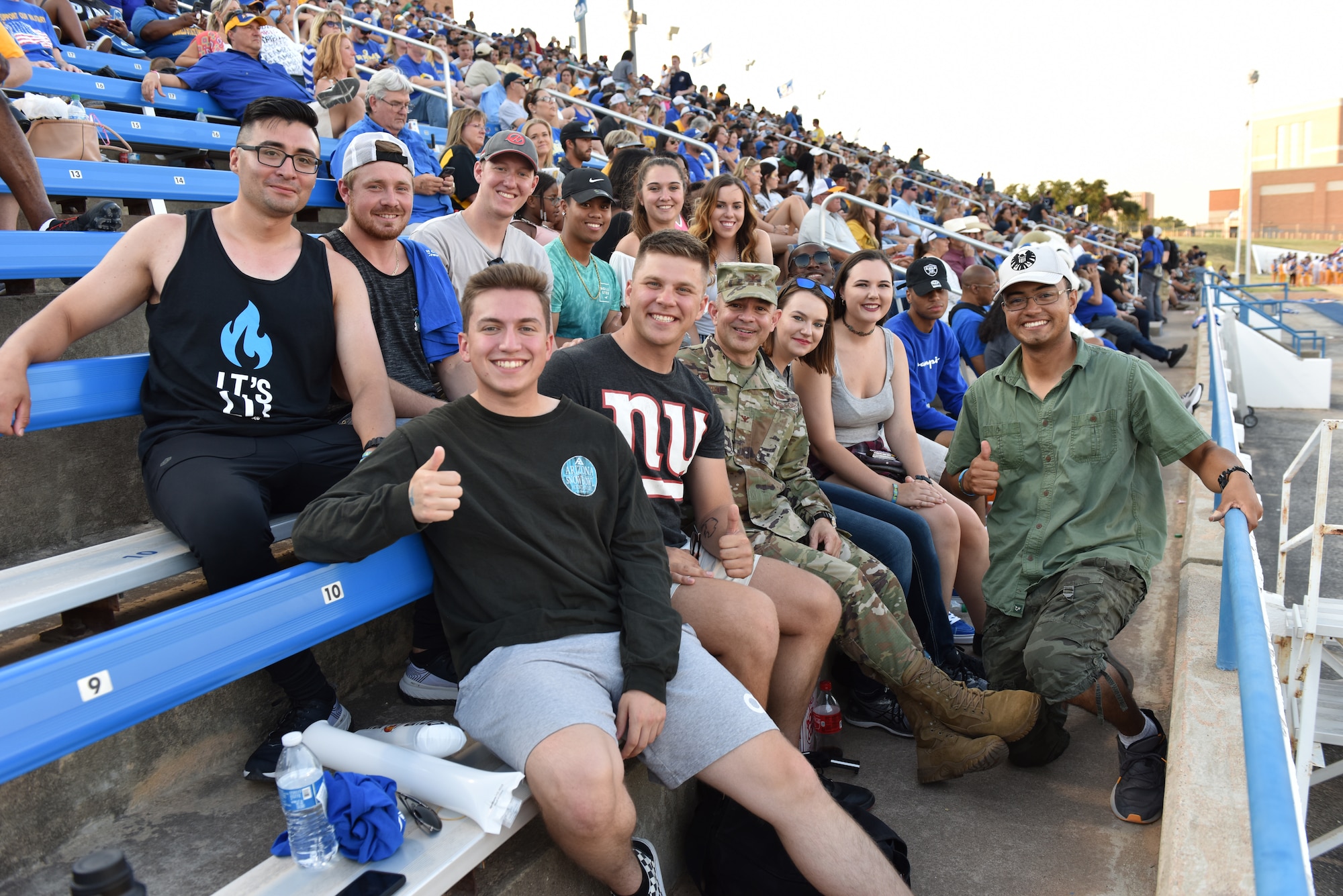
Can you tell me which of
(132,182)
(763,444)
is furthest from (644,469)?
(132,182)

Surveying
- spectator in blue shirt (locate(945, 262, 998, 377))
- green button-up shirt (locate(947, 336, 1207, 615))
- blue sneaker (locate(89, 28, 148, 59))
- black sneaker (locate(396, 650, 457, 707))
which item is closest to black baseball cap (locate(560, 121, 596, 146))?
spectator in blue shirt (locate(945, 262, 998, 377))

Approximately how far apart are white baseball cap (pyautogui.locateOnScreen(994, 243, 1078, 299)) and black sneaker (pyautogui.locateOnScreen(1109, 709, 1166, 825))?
1.58 m

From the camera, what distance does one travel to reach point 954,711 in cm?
301

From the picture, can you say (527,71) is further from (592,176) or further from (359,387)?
(359,387)

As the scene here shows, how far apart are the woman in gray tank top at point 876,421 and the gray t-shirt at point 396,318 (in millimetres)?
1670

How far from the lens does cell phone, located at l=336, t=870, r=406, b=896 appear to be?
5.43 ft

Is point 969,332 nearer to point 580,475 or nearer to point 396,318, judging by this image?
point 396,318

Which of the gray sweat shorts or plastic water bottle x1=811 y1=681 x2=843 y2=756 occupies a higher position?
the gray sweat shorts

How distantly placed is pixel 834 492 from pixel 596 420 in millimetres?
1835

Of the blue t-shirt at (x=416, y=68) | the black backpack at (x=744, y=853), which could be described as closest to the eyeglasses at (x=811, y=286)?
the black backpack at (x=744, y=853)

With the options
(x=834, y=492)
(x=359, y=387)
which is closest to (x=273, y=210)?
(x=359, y=387)

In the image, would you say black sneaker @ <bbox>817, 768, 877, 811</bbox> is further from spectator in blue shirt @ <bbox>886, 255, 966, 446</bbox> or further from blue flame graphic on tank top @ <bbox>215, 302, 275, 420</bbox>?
spectator in blue shirt @ <bbox>886, 255, 966, 446</bbox>

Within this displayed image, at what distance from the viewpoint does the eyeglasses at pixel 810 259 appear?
5.24 meters

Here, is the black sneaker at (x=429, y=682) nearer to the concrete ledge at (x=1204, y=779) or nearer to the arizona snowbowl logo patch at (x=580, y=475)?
the arizona snowbowl logo patch at (x=580, y=475)
